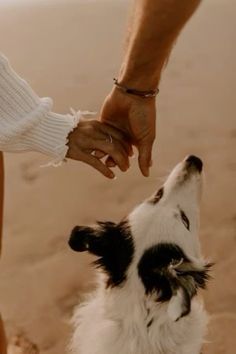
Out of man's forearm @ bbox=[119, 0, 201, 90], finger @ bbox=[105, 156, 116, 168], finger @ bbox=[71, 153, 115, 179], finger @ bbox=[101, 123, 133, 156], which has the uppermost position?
man's forearm @ bbox=[119, 0, 201, 90]

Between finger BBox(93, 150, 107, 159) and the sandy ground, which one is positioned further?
the sandy ground

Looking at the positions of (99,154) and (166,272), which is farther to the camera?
(99,154)

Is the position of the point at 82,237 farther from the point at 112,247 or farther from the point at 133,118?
the point at 133,118

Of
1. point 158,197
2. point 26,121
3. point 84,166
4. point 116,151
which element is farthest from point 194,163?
point 84,166

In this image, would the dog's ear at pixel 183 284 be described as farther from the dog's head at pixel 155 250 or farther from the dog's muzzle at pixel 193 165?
the dog's muzzle at pixel 193 165

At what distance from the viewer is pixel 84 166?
2.90m

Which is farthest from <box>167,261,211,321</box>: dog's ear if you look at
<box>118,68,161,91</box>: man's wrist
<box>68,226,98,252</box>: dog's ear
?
<box>118,68,161,91</box>: man's wrist

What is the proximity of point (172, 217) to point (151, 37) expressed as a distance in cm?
45

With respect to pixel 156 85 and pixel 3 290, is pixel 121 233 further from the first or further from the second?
pixel 3 290

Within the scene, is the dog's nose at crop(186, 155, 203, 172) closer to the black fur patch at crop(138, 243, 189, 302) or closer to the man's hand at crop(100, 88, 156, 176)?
the man's hand at crop(100, 88, 156, 176)

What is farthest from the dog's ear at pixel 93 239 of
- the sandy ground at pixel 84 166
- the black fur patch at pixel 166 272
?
the sandy ground at pixel 84 166

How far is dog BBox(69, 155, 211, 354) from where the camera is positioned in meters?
1.63

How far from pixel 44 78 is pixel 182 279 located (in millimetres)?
1973

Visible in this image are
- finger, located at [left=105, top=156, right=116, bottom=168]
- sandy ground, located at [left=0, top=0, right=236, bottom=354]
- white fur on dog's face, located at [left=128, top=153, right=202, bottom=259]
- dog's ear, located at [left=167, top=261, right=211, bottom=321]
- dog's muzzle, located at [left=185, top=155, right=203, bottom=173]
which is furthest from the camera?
sandy ground, located at [left=0, top=0, right=236, bottom=354]
